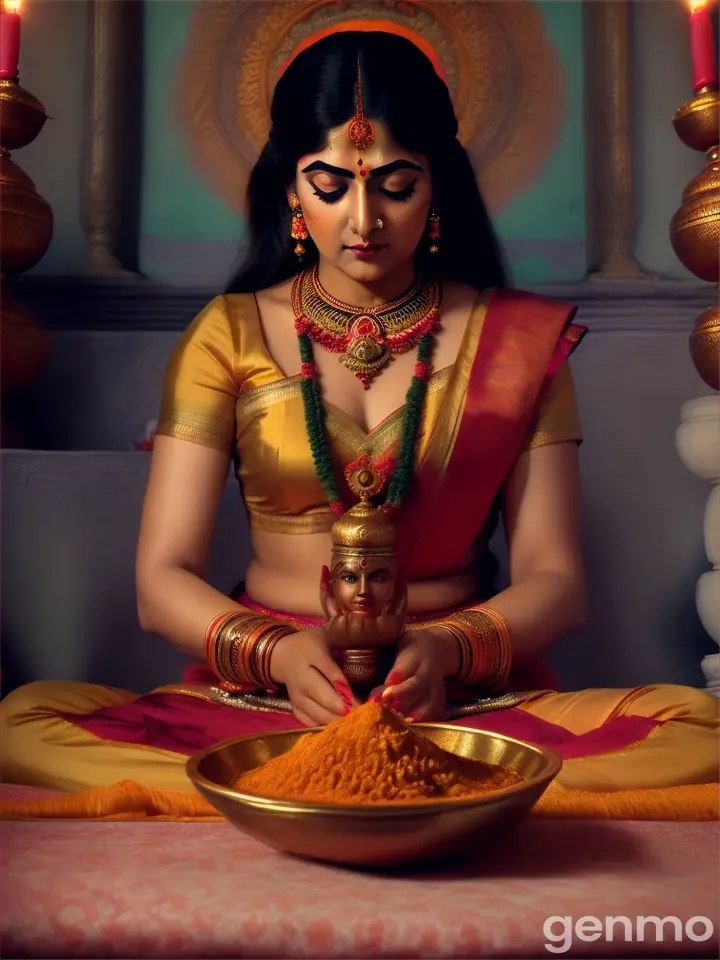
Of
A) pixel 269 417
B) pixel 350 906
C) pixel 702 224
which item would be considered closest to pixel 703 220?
pixel 702 224

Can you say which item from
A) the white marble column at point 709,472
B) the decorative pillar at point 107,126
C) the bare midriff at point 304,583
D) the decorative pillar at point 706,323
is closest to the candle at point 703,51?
the decorative pillar at point 706,323

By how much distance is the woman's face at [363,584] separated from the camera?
1214 mm

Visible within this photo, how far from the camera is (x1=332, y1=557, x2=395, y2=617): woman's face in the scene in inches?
47.8

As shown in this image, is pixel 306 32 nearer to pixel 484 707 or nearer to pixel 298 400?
pixel 298 400

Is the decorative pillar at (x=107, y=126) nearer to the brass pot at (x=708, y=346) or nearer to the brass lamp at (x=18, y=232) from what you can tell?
the brass lamp at (x=18, y=232)

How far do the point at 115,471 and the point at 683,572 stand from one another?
3.68ft

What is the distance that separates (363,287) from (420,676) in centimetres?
71

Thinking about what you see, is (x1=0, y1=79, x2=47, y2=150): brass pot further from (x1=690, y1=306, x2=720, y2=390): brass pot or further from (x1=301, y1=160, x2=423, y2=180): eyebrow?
(x1=690, y1=306, x2=720, y2=390): brass pot

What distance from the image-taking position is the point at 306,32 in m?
2.19

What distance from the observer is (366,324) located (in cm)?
173

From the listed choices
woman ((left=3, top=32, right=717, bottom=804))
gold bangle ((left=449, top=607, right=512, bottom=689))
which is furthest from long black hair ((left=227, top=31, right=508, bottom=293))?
gold bangle ((left=449, top=607, right=512, bottom=689))

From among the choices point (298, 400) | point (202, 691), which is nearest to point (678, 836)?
point (202, 691)

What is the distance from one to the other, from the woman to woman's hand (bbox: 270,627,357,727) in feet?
0.16

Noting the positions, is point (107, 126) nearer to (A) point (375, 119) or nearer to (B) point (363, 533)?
(A) point (375, 119)
